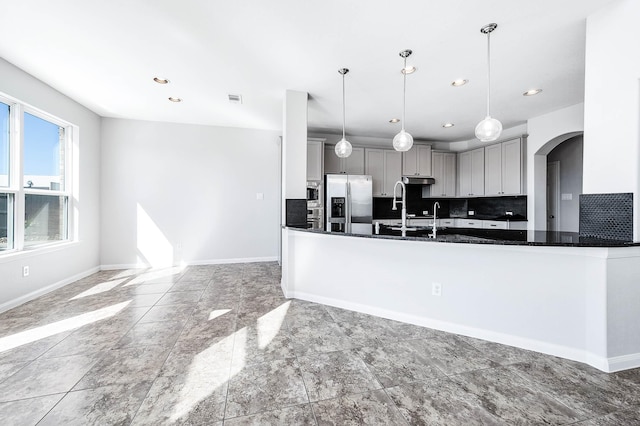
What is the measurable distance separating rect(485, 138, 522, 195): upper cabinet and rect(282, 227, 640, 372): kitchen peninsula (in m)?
3.25

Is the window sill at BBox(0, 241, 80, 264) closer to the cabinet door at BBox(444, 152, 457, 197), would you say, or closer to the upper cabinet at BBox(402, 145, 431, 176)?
the upper cabinet at BBox(402, 145, 431, 176)

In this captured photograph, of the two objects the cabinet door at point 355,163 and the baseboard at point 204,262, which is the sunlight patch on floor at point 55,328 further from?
the cabinet door at point 355,163

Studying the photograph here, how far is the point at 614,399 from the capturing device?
154 cm

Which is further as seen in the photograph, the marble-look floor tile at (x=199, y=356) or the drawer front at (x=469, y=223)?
the drawer front at (x=469, y=223)

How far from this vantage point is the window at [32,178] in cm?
296

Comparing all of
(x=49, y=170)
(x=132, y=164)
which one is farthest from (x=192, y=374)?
(x=132, y=164)

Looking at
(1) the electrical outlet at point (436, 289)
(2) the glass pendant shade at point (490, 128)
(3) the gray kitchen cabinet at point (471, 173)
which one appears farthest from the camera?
(3) the gray kitchen cabinet at point (471, 173)

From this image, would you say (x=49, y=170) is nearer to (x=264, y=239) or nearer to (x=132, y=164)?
(x=132, y=164)

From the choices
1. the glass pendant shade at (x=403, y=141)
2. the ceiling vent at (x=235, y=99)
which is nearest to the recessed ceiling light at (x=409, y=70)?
the glass pendant shade at (x=403, y=141)

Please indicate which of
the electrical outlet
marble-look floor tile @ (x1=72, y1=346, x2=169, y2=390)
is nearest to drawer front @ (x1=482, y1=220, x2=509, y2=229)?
the electrical outlet

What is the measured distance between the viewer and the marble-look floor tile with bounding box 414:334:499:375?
1.84 m

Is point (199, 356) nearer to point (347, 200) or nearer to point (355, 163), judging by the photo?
point (347, 200)

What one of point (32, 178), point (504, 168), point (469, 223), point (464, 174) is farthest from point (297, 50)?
point (469, 223)

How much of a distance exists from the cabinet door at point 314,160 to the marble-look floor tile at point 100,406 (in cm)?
387
